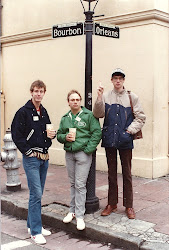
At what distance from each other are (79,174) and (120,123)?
873mm

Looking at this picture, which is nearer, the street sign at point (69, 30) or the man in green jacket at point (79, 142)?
the man in green jacket at point (79, 142)

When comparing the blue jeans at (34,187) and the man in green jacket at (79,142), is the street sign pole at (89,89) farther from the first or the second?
the blue jeans at (34,187)

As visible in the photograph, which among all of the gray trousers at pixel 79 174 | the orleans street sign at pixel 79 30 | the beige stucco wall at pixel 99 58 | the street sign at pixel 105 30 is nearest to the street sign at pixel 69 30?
the orleans street sign at pixel 79 30

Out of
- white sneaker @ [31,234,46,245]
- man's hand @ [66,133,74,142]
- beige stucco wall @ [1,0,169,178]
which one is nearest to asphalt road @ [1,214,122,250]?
white sneaker @ [31,234,46,245]

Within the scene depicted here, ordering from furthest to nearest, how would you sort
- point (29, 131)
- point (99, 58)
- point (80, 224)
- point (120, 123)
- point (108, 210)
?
1. point (99, 58)
2. point (108, 210)
3. point (120, 123)
4. point (80, 224)
5. point (29, 131)

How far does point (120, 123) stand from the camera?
492 cm

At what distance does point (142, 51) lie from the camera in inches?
287

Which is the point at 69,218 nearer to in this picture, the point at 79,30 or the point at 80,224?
the point at 80,224

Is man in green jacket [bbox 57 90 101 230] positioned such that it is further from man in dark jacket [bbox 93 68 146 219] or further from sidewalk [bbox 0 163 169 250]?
sidewalk [bbox 0 163 169 250]

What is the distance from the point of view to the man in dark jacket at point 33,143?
4.51 m

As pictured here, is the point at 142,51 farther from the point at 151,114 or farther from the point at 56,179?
the point at 56,179

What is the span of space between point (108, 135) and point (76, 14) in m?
4.35

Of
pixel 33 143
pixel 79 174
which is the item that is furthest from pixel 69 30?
pixel 79 174

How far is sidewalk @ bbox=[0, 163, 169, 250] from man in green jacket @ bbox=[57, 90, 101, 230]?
33 centimetres
